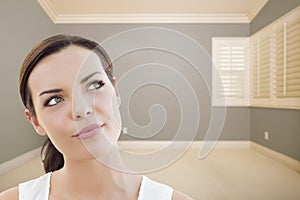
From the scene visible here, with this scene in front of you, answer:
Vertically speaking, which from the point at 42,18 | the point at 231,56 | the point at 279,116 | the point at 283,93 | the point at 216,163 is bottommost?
the point at 216,163

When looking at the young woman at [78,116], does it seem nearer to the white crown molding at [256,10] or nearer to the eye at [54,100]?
the eye at [54,100]

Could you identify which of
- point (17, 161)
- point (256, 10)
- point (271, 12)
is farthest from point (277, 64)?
point (17, 161)

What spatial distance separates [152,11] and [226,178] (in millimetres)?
2774

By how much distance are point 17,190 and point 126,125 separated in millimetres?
202

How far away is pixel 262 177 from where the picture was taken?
9.68 ft

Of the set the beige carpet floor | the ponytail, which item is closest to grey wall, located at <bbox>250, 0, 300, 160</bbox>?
the beige carpet floor

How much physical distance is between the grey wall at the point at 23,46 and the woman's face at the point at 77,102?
3.04 m

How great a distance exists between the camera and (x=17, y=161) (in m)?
3.45

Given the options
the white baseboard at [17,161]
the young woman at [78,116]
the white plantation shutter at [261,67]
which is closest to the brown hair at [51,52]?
the young woman at [78,116]

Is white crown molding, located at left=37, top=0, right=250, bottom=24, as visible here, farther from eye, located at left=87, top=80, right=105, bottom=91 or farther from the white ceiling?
eye, located at left=87, top=80, right=105, bottom=91

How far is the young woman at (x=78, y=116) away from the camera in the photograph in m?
0.30

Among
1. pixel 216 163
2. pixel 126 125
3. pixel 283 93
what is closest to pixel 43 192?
pixel 126 125

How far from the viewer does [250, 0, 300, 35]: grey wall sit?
3633 mm

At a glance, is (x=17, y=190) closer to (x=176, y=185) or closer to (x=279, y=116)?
(x=176, y=185)
